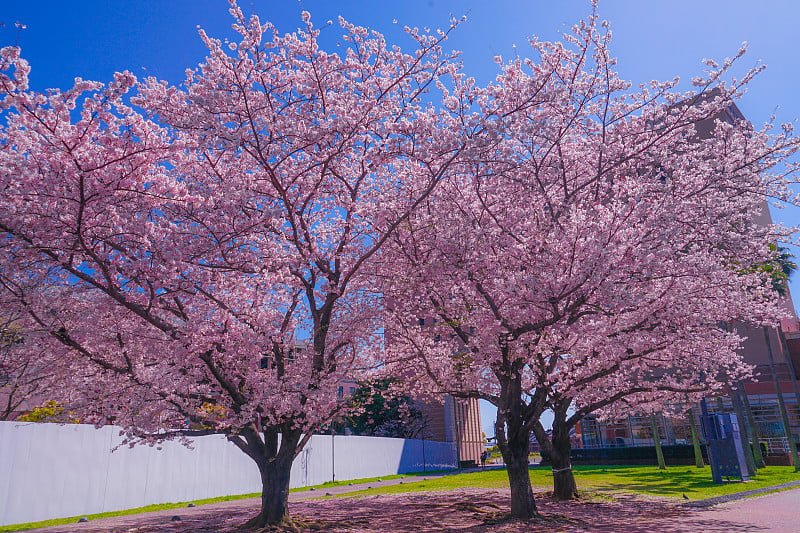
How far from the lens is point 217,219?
988 centimetres

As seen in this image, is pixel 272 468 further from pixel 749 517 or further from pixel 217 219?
pixel 749 517

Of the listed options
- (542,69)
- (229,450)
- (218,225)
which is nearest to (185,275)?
(218,225)

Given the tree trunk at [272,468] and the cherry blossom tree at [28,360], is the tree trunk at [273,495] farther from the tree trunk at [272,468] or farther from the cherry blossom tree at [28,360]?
the cherry blossom tree at [28,360]

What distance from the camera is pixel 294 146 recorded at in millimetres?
9875

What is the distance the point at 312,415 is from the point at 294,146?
5.24 m

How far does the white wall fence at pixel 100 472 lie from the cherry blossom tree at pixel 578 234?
30.3 ft

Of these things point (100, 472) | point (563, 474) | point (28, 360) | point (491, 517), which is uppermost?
point (28, 360)

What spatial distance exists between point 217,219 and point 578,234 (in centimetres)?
667

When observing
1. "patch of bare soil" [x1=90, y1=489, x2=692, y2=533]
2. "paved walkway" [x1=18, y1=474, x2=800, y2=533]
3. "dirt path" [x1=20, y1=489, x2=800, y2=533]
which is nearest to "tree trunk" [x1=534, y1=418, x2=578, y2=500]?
"patch of bare soil" [x1=90, y1=489, x2=692, y2=533]

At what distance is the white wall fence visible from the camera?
1274 centimetres

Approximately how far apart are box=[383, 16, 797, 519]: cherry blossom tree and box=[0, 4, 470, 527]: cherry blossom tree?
3.74 feet

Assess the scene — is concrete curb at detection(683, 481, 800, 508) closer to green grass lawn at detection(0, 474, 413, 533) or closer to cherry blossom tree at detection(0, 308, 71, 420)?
green grass lawn at detection(0, 474, 413, 533)

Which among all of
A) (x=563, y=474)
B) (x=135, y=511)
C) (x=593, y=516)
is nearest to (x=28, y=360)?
(x=135, y=511)

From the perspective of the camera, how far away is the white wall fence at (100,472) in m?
12.7
